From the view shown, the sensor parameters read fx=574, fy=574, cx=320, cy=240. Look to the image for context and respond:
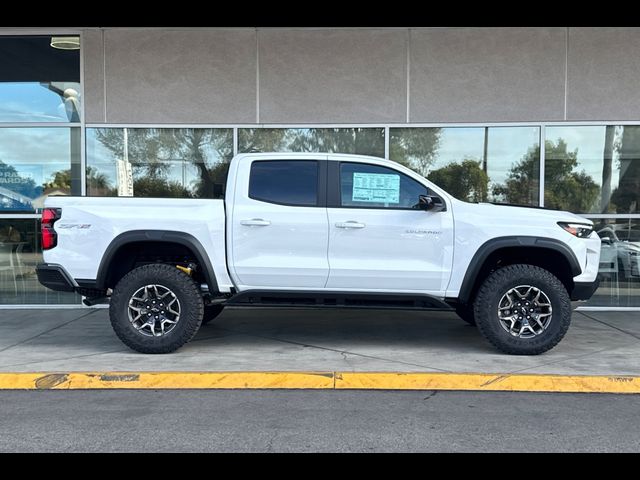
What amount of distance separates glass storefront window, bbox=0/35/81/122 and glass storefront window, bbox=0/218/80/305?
1.75 metres

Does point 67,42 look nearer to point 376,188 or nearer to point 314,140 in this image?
point 314,140

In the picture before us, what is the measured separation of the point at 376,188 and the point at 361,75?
356cm

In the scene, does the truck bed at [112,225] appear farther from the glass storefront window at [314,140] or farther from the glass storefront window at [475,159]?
the glass storefront window at [475,159]

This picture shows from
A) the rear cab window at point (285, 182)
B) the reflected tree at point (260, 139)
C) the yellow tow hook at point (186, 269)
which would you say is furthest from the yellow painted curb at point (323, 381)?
the reflected tree at point (260, 139)

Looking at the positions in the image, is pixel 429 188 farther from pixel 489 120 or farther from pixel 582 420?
pixel 489 120

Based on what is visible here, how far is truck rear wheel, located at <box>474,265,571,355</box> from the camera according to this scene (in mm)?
5695

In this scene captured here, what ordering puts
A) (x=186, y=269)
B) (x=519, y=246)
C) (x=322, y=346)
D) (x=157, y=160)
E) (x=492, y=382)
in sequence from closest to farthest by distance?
(x=492, y=382) < (x=519, y=246) < (x=186, y=269) < (x=322, y=346) < (x=157, y=160)

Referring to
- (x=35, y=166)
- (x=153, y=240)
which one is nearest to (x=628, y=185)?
(x=153, y=240)

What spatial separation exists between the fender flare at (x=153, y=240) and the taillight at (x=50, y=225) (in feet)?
1.84

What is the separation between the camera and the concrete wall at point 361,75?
8.80 m

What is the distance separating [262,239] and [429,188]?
179cm

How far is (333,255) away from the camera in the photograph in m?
5.83

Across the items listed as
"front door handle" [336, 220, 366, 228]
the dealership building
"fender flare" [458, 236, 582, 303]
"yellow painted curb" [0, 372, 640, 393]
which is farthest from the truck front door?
the dealership building

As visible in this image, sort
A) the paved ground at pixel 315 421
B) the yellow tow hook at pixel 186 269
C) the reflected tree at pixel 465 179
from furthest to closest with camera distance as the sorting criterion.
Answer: the reflected tree at pixel 465 179, the yellow tow hook at pixel 186 269, the paved ground at pixel 315 421
